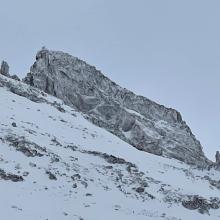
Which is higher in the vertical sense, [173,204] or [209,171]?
[209,171]

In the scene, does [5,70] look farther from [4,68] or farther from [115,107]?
[115,107]

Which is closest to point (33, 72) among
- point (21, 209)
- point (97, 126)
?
point (97, 126)

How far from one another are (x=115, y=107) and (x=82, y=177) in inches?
1725

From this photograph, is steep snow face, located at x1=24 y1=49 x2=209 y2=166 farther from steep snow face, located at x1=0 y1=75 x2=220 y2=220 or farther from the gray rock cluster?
steep snow face, located at x1=0 y1=75 x2=220 y2=220

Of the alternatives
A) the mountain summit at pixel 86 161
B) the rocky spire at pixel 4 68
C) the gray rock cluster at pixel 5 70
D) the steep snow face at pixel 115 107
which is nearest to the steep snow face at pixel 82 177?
the mountain summit at pixel 86 161

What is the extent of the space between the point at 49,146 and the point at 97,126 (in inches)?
824

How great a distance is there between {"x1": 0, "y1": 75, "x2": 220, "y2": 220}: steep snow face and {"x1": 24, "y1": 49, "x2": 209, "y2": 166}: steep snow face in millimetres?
14848

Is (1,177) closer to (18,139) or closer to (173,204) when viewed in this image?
(18,139)

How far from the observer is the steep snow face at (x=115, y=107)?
76.8 m

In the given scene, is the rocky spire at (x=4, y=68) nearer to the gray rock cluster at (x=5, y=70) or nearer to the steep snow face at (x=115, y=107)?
the gray rock cluster at (x=5, y=70)

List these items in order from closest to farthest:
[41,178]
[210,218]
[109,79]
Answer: [41,178]
[210,218]
[109,79]

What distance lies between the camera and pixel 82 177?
39594 mm

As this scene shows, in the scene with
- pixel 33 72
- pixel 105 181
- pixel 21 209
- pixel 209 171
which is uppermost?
pixel 33 72

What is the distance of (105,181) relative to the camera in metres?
40.5
